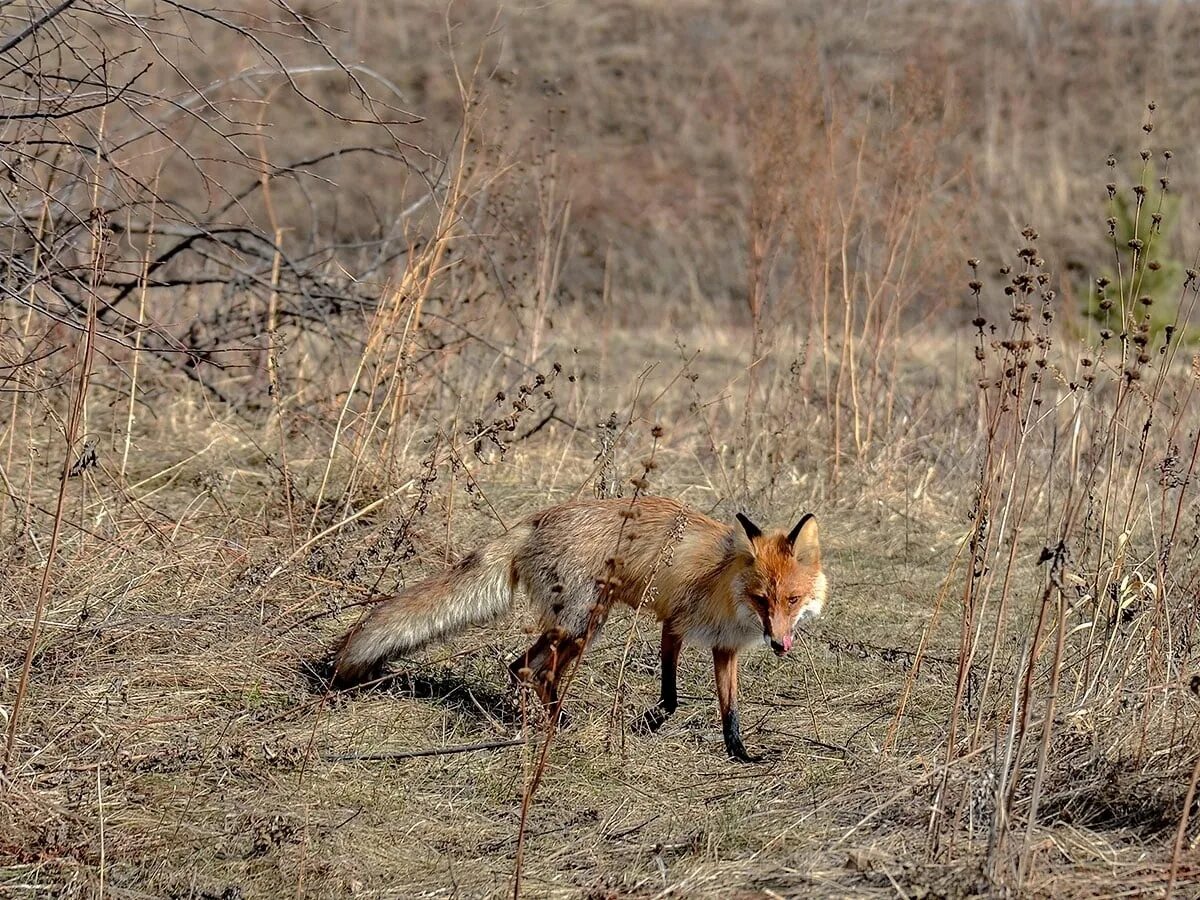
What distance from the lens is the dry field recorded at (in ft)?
13.3

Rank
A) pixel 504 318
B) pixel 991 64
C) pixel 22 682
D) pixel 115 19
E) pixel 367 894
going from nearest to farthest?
pixel 367 894 → pixel 22 682 → pixel 115 19 → pixel 504 318 → pixel 991 64

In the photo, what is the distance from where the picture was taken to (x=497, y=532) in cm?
711

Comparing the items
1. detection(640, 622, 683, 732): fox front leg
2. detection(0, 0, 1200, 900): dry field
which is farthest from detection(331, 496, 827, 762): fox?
detection(0, 0, 1200, 900): dry field

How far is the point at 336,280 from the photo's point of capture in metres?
8.82

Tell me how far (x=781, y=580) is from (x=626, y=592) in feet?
2.34

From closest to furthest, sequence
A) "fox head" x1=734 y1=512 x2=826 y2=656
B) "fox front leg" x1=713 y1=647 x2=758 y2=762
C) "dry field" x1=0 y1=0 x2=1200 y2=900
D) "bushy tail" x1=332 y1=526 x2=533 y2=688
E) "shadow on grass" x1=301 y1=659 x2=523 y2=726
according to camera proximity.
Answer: "dry field" x1=0 y1=0 x2=1200 y2=900, "fox head" x1=734 y1=512 x2=826 y2=656, "fox front leg" x1=713 y1=647 x2=758 y2=762, "bushy tail" x1=332 y1=526 x2=533 y2=688, "shadow on grass" x1=301 y1=659 x2=523 y2=726

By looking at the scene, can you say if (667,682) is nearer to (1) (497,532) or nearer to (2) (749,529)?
(2) (749,529)

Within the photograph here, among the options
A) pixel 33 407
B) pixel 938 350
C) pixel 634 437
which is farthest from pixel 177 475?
pixel 938 350

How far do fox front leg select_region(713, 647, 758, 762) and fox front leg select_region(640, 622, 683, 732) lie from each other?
0.57 ft

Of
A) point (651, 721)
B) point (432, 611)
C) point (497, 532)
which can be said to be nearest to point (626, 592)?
point (651, 721)

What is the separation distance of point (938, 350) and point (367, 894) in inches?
437

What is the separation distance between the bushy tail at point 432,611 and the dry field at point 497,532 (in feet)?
0.66

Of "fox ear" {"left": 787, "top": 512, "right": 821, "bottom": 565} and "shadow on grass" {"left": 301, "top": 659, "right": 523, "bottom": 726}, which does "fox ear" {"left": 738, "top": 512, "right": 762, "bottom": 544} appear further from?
"shadow on grass" {"left": 301, "top": 659, "right": 523, "bottom": 726}

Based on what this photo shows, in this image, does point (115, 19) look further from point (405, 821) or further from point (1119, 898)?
point (1119, 898)
